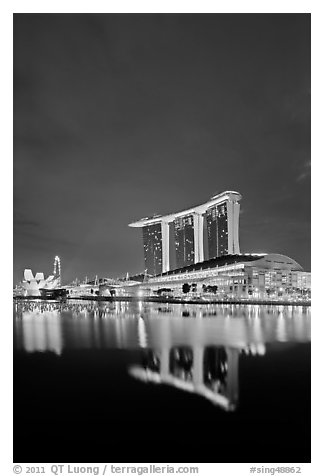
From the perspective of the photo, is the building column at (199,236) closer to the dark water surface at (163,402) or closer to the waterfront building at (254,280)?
the waterfront building at (254,280)

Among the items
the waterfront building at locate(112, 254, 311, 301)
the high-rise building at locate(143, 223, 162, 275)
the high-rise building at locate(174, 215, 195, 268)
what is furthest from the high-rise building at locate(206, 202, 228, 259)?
the high-rise building at locate(143, 223, 162, 275)

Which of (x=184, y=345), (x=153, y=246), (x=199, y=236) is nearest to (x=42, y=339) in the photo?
(x=184, y=345)

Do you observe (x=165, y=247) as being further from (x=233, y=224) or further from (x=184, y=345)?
(x=184, y=345)

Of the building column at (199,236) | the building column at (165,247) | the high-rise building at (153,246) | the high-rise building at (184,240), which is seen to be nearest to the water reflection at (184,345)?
the building column at (199,236)

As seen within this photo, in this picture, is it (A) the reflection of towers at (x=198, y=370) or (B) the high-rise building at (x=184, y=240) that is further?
(B) the high-rise building at (x=184, y=240)
